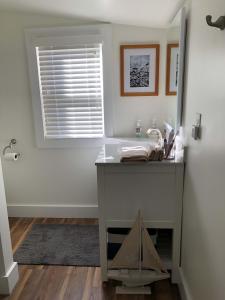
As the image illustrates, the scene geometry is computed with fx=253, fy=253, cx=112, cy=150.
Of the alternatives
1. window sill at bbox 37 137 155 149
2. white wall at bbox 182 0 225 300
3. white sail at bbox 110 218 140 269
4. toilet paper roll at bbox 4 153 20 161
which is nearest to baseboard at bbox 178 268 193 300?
white wall at bbox 182 0 225 300

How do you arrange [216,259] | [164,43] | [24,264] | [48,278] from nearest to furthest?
[216,259] < [48,278] < [24,264] < [164,43]

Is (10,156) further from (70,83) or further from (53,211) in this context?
(70,83)

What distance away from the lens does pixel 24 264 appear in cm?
214

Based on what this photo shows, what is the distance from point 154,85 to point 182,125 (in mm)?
811

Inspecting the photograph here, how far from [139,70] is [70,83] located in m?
0.68

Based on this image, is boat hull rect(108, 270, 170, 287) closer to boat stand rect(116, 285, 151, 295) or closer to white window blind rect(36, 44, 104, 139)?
boat stand rect(116, 285, 151, 295)

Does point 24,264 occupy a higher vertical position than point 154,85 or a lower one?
lower

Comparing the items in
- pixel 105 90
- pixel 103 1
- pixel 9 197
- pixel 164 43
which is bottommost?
pixel 9 197

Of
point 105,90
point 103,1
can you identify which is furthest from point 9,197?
point 103,1

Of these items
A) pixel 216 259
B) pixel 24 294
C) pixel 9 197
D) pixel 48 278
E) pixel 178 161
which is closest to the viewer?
pixel 216 259

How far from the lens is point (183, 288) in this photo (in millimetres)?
1711

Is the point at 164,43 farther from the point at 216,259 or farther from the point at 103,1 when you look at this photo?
the point at 216,259

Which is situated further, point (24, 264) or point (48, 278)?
point (24, 264)

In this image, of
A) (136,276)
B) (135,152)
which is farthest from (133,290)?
(135,152)
